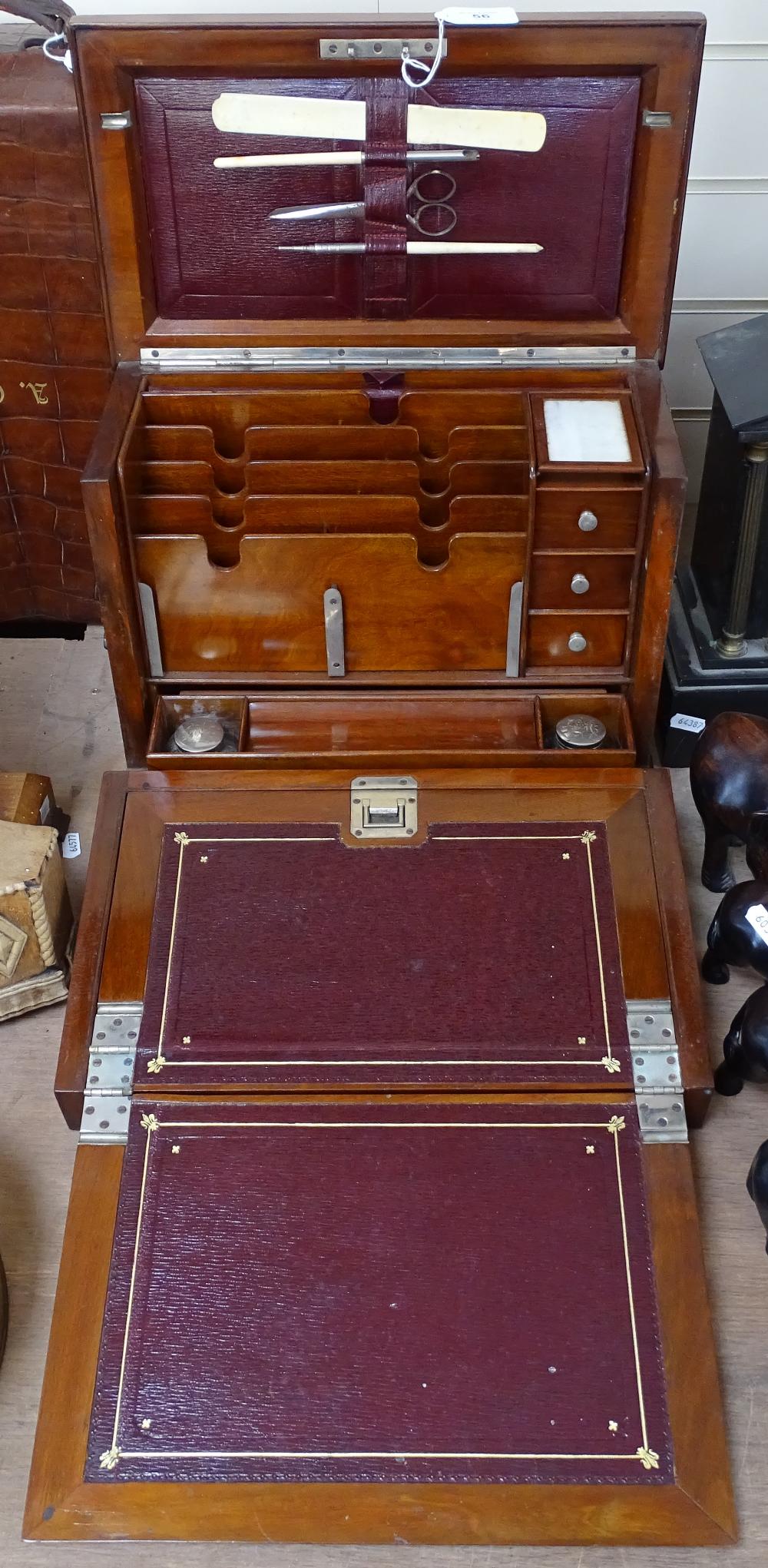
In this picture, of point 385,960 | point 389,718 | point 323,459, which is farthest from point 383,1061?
point 323,459

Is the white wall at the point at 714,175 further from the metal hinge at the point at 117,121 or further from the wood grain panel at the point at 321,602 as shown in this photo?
the wood grain panel at the point at 321,602

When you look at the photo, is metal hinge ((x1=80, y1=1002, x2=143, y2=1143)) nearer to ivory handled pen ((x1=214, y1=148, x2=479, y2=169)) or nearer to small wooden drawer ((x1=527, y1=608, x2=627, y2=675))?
small wooden drawer ((x1=527, y1=608, x2=627, y2=675))

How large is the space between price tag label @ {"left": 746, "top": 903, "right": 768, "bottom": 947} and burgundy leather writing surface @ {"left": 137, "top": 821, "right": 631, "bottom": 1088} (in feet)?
0.55

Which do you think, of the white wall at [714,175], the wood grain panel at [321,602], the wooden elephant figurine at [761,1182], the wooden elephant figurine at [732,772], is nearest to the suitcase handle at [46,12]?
the white wall at [714,175]

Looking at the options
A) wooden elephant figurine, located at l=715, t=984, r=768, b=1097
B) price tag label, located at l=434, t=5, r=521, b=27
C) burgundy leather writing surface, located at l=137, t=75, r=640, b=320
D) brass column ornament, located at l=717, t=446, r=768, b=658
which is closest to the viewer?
wooden elephant figurine, located at l=715, t=984, r=768, b=1097

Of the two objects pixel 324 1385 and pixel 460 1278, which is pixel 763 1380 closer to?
pixel 460 1278

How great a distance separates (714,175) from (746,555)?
Result: 903mm

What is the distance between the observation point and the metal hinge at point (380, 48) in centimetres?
166

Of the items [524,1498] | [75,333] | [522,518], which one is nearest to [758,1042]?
[524,1498]

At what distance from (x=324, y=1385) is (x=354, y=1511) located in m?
0.11

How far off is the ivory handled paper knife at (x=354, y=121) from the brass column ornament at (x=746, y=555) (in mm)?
496

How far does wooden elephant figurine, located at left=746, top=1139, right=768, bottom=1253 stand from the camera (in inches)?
54.4

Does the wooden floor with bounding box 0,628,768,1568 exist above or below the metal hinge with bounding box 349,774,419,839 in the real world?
below

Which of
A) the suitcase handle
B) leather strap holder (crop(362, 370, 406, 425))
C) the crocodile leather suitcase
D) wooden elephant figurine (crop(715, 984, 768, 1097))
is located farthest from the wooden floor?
the suitcase handle
